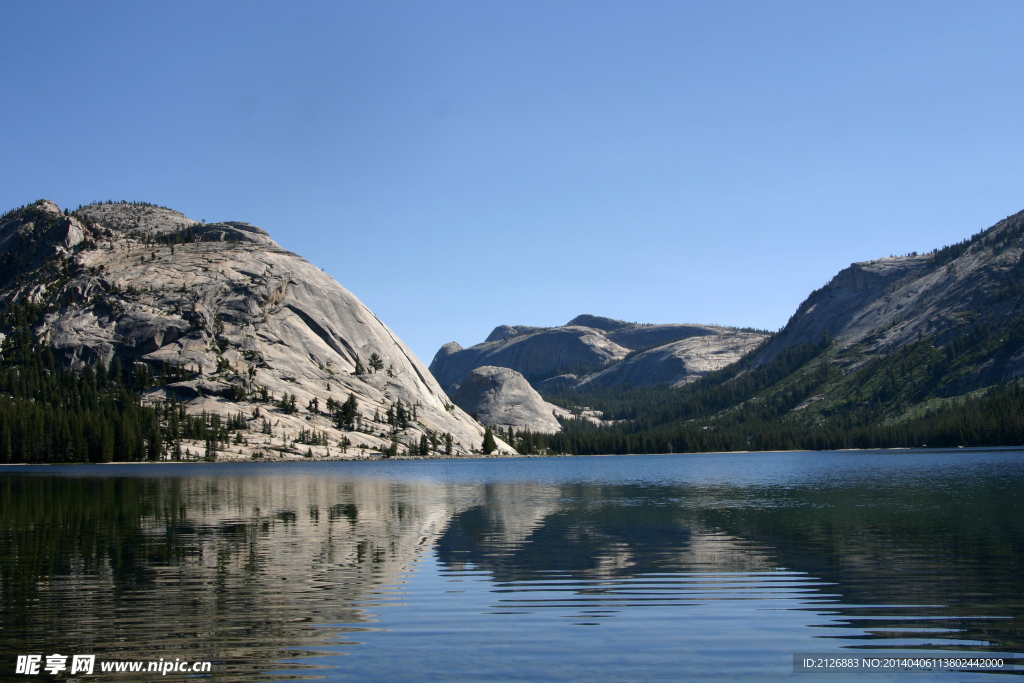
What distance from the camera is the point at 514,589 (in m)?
26.3

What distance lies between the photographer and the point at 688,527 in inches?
1706

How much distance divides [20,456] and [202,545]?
12757 cm

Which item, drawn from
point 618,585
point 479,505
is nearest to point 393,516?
point 479,505

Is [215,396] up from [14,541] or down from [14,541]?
up

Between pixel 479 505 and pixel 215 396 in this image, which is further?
pixel 215 396

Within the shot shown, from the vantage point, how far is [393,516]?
169 ft

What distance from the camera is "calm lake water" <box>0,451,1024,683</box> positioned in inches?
704

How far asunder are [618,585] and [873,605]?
26.7ft

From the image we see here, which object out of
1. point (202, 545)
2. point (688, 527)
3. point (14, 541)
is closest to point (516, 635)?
point (202, 545)

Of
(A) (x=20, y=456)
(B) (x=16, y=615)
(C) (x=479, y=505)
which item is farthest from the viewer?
(A) (x=20, y=456)

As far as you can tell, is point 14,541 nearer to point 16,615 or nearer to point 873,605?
point 16,615

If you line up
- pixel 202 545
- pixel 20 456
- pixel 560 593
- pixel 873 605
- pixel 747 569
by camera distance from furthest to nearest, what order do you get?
pixel 20 456 < pixel 202 545 < pixel 747 569 < pixel 560 593 < pixel 873 605

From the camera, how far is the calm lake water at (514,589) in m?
17.9

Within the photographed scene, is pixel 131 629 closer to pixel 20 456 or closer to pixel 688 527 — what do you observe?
pixel 688 527
